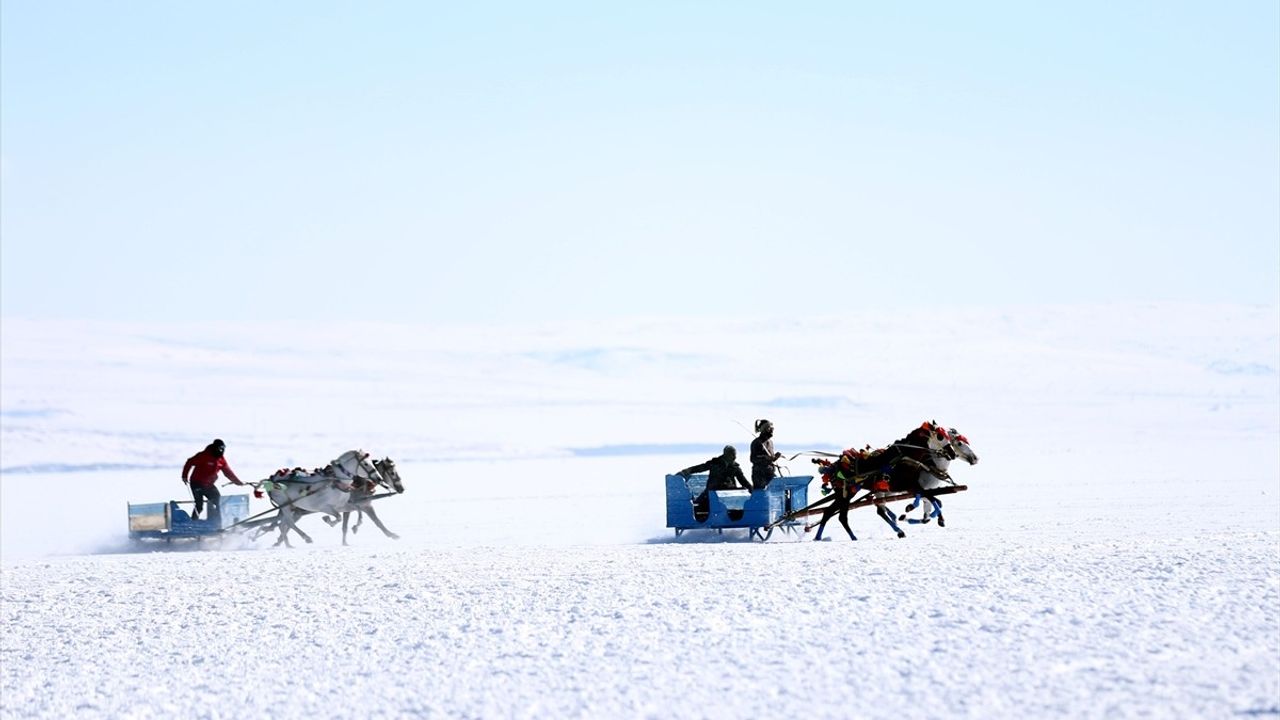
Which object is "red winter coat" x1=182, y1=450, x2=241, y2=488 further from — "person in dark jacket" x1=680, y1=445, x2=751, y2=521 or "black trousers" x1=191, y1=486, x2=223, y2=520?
"person in dark jacket" x1=680, y1=445, x2=751, y2=521

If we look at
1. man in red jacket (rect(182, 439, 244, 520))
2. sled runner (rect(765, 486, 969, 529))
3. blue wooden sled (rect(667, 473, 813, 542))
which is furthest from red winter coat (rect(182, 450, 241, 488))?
sled runner (rect(765, 486, 969, 529))

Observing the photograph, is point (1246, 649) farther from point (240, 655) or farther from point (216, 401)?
point (216, 401)

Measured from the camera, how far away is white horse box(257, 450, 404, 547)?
23.5m

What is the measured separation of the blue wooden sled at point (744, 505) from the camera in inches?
797

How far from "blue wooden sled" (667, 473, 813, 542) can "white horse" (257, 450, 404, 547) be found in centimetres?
470

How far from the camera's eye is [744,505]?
2027 cm

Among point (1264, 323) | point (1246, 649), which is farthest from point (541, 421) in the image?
point (1246, 649)

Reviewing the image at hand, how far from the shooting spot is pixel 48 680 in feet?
41.7

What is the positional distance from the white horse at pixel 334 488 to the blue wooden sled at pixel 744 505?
4.70 m

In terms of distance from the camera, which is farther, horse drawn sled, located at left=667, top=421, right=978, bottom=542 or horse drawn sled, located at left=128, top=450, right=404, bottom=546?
horse drawn sled, located at left=128, top=450, right=404, bottom=546

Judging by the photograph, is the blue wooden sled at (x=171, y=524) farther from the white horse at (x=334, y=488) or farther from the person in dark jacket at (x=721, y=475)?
the person in dark jacket at (x=721, y=475)

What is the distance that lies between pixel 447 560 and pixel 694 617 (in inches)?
268

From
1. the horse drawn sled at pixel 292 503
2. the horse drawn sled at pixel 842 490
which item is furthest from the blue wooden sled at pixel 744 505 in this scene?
the horse drawn sled at pixel 292 503

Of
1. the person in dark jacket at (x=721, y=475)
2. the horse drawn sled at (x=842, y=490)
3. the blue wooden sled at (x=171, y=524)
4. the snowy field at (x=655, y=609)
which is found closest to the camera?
the snowy field at (x=655, y=609)
